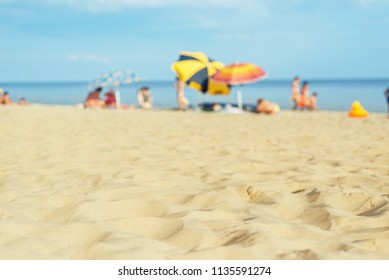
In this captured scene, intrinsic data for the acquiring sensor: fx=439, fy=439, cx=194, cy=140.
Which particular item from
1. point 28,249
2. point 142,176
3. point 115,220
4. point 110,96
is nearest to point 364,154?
point 142,176

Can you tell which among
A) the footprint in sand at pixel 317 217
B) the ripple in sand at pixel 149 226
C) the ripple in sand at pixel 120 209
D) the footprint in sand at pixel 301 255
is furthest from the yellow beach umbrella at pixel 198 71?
the footprint in sand at pixel 301 255

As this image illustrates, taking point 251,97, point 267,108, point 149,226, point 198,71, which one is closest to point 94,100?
point 198,71

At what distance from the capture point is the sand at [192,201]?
6.74ft

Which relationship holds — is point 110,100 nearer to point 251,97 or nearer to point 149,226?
point 149,226

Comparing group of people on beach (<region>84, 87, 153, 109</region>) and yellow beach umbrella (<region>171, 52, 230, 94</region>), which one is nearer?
yellow beach umbrella (<region>171, 52, 230, 94</region>)

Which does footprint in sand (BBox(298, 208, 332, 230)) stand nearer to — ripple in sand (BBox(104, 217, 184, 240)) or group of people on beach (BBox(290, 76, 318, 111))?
ripple in sand (BBox(104, 217, 184, 240))

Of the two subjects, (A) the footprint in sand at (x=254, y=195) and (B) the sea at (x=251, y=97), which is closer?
(A) the footprint in sand at (x=254, y=195)

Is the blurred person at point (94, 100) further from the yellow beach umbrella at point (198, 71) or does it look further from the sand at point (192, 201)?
the sand at point (192, 201)

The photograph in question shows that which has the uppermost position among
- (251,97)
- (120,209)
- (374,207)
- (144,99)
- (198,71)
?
(198,71)

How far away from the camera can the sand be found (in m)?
2.05

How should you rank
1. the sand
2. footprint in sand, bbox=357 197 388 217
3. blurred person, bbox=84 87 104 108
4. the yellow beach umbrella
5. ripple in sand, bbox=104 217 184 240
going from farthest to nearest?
1. blurred person, bbox=84 87 104 108
2. the yellow beach umbrella
3. footprint in sand, bbox=357 197 388 217
4. ripple in sand, bbox=104 217 184 240
5. the sand

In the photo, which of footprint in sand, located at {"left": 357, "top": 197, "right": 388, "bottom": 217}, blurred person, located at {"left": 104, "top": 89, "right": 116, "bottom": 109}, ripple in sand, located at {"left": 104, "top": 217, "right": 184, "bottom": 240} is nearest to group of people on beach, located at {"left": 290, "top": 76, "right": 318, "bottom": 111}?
blurred person, located at {"left": 104, "top": 89, "right": 116, "bottom": 109}

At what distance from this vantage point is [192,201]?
2881 millimetres
